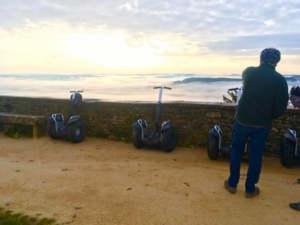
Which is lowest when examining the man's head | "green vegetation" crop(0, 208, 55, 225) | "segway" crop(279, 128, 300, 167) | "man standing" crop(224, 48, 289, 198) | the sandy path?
"green vegetation" crop(0, 208, 55, 225)

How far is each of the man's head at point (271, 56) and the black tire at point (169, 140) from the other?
2.44 m

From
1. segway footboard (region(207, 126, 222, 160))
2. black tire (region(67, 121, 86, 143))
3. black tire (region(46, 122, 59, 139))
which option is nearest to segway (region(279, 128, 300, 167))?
segway footboard (region(207, 126, 222, 160))

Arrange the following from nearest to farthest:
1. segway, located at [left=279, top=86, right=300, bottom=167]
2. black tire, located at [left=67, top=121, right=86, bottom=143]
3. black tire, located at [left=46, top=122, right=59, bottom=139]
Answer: segway, located at [left=279, top=86, right=300, bottom=167] → black tire, located at [left=67, top=121, right=86, bottom=143] → black tire, located at [left=46, top=122, right=59, bottom=139]

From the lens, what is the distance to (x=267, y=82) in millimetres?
3150

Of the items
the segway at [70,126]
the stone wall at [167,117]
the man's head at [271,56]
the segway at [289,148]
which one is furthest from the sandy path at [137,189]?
the man's head at [271,56]

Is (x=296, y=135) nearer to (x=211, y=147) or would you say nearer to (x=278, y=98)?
(x=211, y=147)

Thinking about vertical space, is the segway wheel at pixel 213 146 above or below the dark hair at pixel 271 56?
below

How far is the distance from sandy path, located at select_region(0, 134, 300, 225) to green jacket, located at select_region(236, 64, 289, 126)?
981 millimetres

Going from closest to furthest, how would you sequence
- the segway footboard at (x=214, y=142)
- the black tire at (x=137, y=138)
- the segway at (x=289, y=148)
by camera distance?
1. the segway at (x=289, y=148)
2. the segway footboard at (x=214, y=142)
3. the black tire at (x=137, y=138)

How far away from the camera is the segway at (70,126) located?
6113 mm

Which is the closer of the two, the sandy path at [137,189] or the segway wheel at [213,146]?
the sandy path at [137,189]

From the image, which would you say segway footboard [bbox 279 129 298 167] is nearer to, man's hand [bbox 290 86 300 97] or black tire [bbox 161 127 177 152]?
man's hand [bbox 290 86 300 97]

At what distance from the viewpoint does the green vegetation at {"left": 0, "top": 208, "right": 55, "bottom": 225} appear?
2.87 m

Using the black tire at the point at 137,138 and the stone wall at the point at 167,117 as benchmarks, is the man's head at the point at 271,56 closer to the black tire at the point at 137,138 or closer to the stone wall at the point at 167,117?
the stone wall at the point at 167,117
